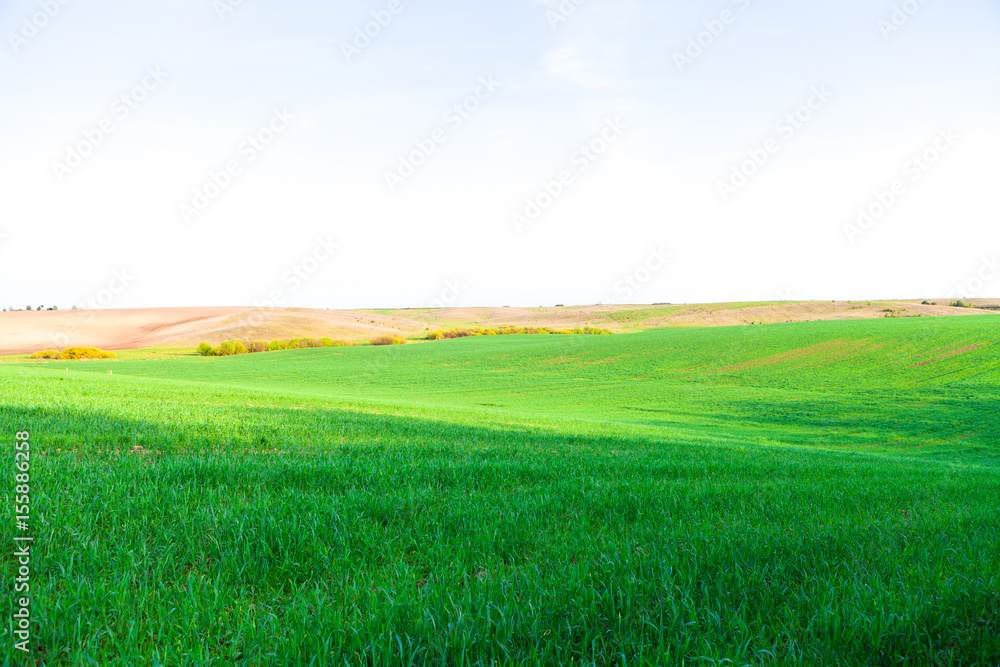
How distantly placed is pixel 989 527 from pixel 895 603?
2.59 meters

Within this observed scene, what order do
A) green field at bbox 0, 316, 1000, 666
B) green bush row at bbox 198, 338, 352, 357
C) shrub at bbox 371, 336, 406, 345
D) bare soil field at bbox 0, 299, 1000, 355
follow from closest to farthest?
green field at bbox 0, 316, 1000, 666, bare soil field at bbox 0, 299, 1000, 355, green bush row at bbox 198, 338, 352, 357, shrub at bbox 371, 336, 406, 345

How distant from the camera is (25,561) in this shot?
118 inches

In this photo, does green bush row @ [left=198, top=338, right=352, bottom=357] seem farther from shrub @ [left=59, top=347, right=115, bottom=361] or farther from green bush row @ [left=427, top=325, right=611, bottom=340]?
green bush row @ [left=427, top=325, right=611, bottom=340]

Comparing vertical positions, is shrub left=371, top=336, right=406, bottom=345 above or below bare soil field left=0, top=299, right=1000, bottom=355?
below

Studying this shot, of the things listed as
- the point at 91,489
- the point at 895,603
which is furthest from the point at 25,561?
the point at 895,603

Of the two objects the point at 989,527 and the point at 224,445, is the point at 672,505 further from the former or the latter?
the point at 224,445

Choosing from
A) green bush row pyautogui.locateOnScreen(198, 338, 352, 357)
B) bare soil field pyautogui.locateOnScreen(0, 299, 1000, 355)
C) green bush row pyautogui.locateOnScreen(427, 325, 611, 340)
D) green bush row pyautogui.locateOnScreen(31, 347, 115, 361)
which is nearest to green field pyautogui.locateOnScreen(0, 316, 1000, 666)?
green bush row pyautogui.locateOnScreen(31, 347, 115, 361)

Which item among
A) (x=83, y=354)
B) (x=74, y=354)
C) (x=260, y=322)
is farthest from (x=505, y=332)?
(x=74, y=354)

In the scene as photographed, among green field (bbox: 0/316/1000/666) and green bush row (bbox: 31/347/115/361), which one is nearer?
green field (bbox: 0/316/1000/666)

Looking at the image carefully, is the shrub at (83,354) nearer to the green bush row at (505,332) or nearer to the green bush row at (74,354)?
the green bush row at (74,354)

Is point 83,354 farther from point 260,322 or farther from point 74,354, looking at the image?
point 260,322

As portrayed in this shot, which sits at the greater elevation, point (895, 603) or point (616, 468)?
point (895, 603)

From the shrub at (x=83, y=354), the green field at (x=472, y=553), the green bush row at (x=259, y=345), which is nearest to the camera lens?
the green field at (x=472, y=553)

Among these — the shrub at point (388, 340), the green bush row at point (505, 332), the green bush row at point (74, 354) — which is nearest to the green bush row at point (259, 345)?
the shrub at point (388, 340)
